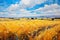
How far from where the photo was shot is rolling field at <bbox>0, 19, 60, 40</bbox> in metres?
2.17

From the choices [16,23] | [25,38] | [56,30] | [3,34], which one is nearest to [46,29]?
[56,30]

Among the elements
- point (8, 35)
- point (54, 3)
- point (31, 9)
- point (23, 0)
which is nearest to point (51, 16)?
point (54, 3)

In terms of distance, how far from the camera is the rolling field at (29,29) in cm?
217

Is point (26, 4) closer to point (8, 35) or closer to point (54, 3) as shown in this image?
point (54, 3)

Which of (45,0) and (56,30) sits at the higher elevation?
(45,0)

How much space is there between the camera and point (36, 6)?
222cm

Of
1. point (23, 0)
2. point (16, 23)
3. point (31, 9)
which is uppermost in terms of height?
point (23, 0)

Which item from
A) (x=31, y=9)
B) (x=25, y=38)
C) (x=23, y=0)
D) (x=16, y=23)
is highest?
(x=23, y=0)

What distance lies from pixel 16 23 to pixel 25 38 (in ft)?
0.98

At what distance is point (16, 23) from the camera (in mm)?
2205

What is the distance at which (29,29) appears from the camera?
220 centimetres

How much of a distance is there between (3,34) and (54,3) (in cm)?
102

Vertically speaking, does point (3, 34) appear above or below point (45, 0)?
below

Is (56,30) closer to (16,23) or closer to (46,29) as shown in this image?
(46,29)
